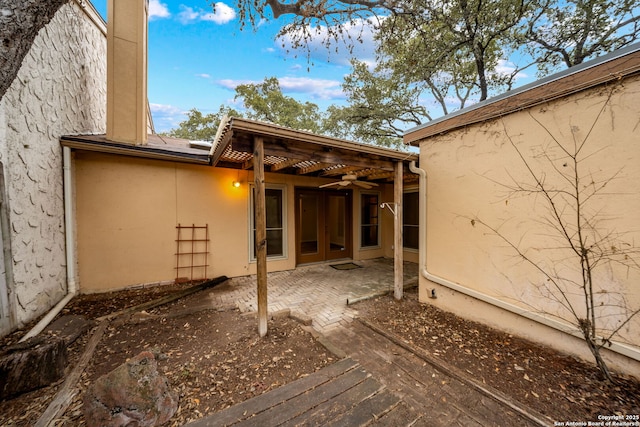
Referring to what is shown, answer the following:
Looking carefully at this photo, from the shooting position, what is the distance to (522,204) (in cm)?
261

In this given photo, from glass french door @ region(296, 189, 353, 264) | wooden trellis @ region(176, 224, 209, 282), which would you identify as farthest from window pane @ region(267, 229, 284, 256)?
wooden trellis @ region(176, 224, 209, 282)

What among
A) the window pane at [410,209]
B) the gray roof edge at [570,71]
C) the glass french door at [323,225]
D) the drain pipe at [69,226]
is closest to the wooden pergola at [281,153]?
the gray roof edge at [570,71]

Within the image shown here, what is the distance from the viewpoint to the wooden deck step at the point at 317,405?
1.67 meters

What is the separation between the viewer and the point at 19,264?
270cm

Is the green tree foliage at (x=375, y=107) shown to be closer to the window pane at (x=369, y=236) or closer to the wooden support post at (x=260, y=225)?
the window pane at (x=369, y=236)

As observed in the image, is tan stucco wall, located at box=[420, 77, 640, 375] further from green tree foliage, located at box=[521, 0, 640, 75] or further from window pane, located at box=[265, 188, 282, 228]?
green tree foliage, located at box=[521, 0, 640, 75]

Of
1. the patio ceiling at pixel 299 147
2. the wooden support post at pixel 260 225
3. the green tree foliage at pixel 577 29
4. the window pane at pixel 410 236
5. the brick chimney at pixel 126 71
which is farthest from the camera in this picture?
the window pane at pixel 410 236

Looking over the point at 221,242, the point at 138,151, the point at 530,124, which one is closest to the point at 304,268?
the point at 221,242

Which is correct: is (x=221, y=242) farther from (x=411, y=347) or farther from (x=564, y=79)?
(x=564, y=79)

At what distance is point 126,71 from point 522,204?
6.59 metres

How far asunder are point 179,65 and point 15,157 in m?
5.93

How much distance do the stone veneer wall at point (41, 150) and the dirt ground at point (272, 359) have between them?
1.99ft

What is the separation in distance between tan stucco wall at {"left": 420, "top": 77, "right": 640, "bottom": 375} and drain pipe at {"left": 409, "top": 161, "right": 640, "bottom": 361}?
60 millimetres

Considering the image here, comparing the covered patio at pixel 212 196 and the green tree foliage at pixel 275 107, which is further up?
the green tree foliage at pixel 275 107
